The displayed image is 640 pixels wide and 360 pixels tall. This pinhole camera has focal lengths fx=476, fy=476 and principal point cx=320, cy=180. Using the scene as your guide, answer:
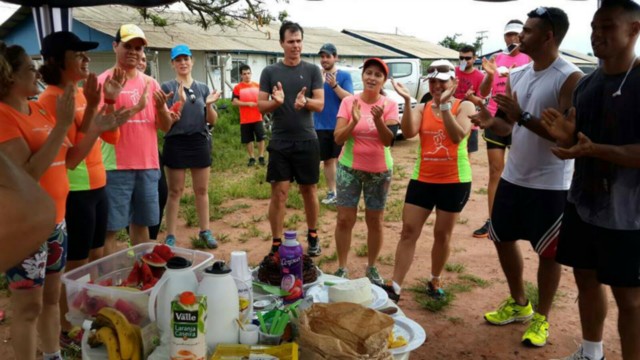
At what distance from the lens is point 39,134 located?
2373 mm

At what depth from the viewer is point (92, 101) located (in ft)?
9.14

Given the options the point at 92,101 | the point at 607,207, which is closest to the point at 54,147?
the point at 92,101

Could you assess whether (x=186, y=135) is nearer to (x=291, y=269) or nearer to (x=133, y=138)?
(x=133, y=138)

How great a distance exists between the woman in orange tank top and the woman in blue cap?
2063mm

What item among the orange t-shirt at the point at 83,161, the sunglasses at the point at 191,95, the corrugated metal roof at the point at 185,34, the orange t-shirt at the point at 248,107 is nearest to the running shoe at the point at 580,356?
the orange t-shirt at the point at 83,161

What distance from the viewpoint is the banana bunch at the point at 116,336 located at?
1.66 meters

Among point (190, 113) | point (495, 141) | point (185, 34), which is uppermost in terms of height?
point (185, 34)

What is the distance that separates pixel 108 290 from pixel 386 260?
3142 millimetres

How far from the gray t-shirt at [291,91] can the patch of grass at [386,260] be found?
140 centimetres

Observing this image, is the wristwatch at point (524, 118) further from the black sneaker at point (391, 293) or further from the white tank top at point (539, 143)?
the black sneaker at point (391, 293)

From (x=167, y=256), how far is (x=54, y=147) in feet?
2.44

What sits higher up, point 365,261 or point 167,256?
point 167,256

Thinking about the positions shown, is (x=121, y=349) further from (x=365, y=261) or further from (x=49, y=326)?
(x=365, y=261)

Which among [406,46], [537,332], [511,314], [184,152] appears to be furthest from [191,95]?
[406,46]
